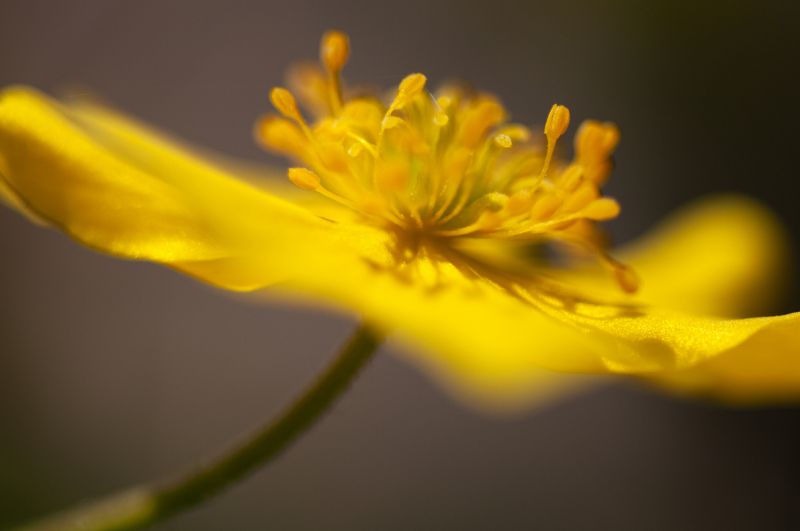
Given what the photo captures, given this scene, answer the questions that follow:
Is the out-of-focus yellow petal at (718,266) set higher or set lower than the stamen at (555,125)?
higher

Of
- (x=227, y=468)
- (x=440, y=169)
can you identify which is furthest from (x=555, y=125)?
(x=227, y=468)

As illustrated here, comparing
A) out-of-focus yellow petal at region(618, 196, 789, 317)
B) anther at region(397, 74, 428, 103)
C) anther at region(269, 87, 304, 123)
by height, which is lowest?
anther at region(269, 87, 304, 123)

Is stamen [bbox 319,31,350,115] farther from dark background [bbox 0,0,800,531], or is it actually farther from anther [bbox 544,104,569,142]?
dark background [bbox 0,0,800,531]

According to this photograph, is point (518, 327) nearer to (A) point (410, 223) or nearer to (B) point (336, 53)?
(A) point (410, 223)

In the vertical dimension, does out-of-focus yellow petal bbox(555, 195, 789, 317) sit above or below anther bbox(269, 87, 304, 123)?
above

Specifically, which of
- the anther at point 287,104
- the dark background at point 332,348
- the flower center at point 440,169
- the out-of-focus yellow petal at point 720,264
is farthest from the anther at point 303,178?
the dark background at point 332,348

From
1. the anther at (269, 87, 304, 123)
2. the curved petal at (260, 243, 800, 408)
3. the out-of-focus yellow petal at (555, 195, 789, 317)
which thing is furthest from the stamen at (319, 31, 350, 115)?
the out-of-focus yellow petal at (555, 195, 789, 317)

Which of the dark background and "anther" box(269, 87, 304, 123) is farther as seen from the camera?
the dark background

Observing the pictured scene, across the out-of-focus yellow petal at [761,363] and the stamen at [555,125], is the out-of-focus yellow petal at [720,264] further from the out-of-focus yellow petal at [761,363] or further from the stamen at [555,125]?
the stamen at [555,125]
